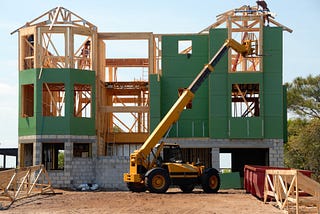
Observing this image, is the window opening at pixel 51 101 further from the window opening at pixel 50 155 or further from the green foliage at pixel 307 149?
the green foliage at pixel 307 149

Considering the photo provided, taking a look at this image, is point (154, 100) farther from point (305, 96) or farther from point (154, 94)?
point (305, 96)

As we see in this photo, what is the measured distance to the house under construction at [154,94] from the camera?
1700 inches

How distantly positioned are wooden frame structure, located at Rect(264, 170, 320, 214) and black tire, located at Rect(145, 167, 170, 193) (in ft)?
24.1

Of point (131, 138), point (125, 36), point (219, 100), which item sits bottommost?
point (131, 138)

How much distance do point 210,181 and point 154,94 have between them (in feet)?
39.3

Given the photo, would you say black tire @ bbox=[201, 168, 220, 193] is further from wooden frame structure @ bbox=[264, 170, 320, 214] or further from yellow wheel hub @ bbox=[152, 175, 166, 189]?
wooden frame structure @ bbox=[264, 170, 320, 214]

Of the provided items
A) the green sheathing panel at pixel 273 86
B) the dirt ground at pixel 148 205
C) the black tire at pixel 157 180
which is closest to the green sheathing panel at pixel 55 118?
the black tire at pixel 157 180

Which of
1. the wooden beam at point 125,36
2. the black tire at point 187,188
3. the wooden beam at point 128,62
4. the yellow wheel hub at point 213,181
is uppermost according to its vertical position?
the wooden beam at point 125,36

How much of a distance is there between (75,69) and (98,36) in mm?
3415

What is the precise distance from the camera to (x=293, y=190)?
21.9 m

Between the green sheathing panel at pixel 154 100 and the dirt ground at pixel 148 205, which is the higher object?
the green sheathing panel at pixel 154 100

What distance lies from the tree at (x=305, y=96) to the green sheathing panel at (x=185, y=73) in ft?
50.8

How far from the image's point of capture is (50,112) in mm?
47219

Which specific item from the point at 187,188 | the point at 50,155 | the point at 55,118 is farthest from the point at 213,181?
the point at 50,155
